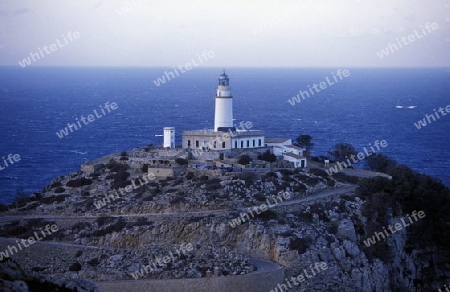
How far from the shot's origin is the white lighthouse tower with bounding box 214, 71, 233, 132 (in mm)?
59281

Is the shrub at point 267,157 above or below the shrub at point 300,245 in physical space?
above

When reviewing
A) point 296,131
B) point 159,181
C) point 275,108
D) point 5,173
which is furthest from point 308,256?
point 275,108

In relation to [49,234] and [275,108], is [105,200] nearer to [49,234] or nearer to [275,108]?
[49,234]

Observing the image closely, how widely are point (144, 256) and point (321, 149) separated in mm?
48002

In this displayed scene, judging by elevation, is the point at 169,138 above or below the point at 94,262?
above

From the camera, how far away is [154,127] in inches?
4304

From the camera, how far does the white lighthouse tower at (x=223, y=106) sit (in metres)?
59.3

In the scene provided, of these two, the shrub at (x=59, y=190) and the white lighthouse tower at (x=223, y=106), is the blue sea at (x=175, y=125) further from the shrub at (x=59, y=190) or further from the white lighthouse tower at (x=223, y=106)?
the white lighthouse tower at (x=223, y=106)

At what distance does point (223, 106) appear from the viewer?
2346 inches
